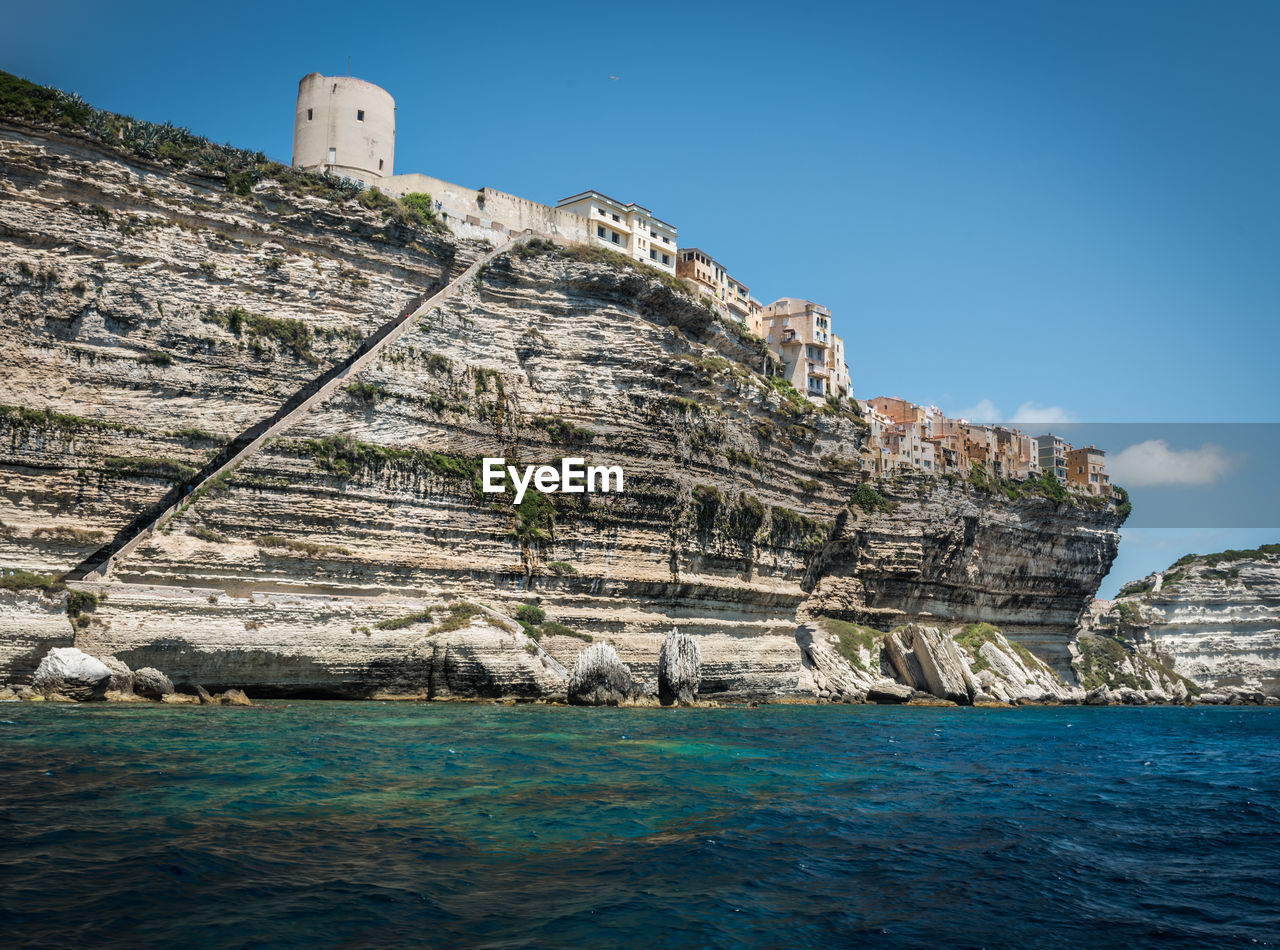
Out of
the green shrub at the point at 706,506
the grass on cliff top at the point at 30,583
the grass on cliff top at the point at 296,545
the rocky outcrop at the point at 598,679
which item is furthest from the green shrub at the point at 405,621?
the green shrub at the point at 706,506

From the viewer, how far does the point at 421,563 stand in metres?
33.9

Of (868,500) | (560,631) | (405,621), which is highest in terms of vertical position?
(868,500)

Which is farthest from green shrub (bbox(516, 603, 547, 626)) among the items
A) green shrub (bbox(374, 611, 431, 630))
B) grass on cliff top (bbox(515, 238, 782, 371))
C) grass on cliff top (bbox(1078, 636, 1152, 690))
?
grass on cliff top (bbox(1078, 636, 1152, 690))

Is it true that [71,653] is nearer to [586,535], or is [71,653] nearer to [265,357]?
[265,357]

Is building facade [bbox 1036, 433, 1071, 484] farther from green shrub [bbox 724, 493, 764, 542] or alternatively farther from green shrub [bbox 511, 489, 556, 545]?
green shrub [bbox 511, 489, 556, 545]

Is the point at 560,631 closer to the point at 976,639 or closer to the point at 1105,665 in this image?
the point at 976,639

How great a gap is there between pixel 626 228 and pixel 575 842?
5153cm

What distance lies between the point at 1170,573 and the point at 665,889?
97965 millimetres

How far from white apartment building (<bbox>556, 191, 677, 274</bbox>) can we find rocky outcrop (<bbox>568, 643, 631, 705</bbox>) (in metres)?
28.0

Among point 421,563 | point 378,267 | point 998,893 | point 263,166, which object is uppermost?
point 263,166

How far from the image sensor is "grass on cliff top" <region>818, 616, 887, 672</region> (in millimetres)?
53819

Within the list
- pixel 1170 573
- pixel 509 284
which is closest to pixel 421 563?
pixel 509 284

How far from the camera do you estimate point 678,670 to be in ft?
126

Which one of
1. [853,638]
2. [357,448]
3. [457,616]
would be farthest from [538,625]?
[853,638]
